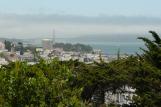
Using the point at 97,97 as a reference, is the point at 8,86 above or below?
above

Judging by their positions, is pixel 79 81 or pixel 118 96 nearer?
pixel 79 81

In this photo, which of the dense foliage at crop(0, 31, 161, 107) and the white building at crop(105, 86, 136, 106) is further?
the white building at crop(105, 86, 136, 106)

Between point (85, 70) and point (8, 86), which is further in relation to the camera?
point (85, 70)

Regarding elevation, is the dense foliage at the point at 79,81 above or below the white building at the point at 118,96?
above

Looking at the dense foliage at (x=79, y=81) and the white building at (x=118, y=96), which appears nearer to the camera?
the dense foliage at (x=79, y=81)

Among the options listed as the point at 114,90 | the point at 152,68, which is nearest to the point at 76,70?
the point at 114,90

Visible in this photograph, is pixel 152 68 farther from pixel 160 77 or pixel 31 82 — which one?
pixel 31 82

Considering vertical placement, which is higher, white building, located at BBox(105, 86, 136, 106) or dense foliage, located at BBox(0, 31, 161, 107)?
dense foliage, located at BBox(0, 31, 161, 107)

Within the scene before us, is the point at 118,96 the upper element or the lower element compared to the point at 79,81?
lower
